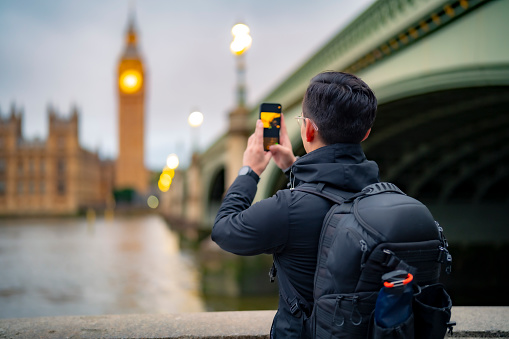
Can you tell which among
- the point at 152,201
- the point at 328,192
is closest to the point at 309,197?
the point at 328,192

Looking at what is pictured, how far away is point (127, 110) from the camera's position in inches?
3804

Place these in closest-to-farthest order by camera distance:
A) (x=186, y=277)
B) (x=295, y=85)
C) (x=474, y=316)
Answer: (x=474, y=316) < (x=295, y=85) < (x=186, y=277)

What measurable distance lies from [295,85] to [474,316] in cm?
1034

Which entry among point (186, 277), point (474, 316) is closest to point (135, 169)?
point (186, 277)

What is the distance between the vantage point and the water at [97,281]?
45.4ft

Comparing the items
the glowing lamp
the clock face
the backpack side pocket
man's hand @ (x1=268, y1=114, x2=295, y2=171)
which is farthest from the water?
the glowing lamp

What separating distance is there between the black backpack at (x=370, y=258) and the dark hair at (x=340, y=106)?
0.73ft

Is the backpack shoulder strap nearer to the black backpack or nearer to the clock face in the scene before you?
the black backpack

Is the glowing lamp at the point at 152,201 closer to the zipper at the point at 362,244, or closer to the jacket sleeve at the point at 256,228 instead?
the jacket sleeve at the point at 256,228

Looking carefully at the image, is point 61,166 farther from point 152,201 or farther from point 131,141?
point 152,201

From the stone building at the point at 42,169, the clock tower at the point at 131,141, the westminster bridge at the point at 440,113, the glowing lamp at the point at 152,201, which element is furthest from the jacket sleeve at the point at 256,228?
the glowing lamp at the point at 152,201

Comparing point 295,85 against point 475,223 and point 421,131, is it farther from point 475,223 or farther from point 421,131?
point 475,223

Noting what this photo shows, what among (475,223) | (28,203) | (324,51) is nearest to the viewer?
(324,51)

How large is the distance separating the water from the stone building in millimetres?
55048
